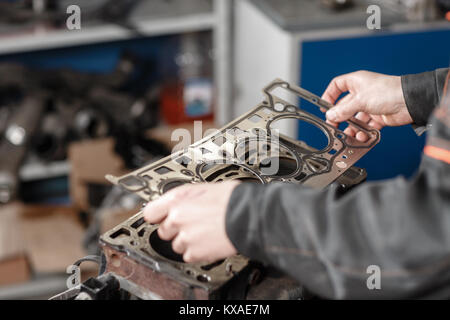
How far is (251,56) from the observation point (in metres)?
2.27

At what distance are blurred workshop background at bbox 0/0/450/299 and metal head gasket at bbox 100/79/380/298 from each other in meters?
0.81

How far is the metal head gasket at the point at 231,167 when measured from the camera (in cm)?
79

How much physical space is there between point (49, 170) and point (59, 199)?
0.35m

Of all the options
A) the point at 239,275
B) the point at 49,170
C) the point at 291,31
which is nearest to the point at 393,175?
the point at 291,31

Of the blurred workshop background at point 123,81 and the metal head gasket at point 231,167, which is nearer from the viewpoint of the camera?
the metal head gasket at point 231,167

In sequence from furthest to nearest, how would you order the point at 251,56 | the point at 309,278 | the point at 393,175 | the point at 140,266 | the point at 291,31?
the point at 251,56
the point at 393,175
the point at 291,31
the point at 140,266
the point at 309,278

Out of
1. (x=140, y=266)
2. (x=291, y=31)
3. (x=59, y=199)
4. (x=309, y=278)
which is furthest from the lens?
(x=59, y=199)

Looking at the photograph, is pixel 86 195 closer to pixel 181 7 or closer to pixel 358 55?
pixel 181 7

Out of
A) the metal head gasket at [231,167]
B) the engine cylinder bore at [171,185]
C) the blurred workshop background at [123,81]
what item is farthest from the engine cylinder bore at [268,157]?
the blurred workshop background at [123,81]

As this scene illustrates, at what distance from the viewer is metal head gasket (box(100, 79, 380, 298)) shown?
79 cm

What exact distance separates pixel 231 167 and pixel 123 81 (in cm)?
145
